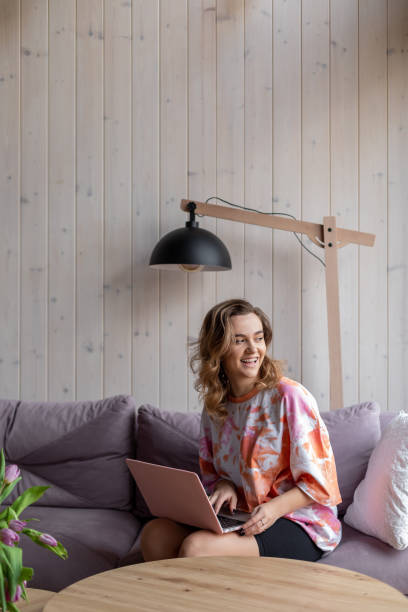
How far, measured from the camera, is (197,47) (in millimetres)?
2527

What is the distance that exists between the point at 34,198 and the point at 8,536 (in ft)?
6.49

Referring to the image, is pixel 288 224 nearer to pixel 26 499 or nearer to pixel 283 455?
pixel 283 455

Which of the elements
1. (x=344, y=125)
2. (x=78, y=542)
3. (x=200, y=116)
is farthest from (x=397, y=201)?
(x=78, y=542)

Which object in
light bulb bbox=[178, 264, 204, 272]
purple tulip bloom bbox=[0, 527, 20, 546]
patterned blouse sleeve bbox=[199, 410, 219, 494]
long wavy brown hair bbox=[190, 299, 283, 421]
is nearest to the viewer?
purple tulip bloom bbox=[0, 527, 20, 546]

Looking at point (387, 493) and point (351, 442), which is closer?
point (387, 493)

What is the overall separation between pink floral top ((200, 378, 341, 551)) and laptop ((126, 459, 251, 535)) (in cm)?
12

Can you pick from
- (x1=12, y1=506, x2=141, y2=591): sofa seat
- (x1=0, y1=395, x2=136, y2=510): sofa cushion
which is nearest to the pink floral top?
(x1=12, y1=506, x2=141, y2=591): sofa seat

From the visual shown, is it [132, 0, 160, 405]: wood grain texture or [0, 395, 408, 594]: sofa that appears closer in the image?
[0, 395, 408, 594]: sofa

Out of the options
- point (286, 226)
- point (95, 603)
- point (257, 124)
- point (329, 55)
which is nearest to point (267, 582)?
point (95, 603)

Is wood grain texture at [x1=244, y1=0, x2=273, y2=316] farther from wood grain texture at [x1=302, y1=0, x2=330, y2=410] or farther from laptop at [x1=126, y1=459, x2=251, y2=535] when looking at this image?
laptop at [x1=126, y1=459, x2=251, y2=535]

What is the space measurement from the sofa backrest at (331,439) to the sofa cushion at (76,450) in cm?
7

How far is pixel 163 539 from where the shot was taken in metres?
1.56

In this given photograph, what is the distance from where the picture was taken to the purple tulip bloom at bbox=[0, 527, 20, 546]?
0.88 metres

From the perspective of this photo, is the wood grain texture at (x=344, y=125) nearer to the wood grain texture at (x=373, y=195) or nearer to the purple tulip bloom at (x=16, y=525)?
the wood grain texture at (x=373, y=195)
